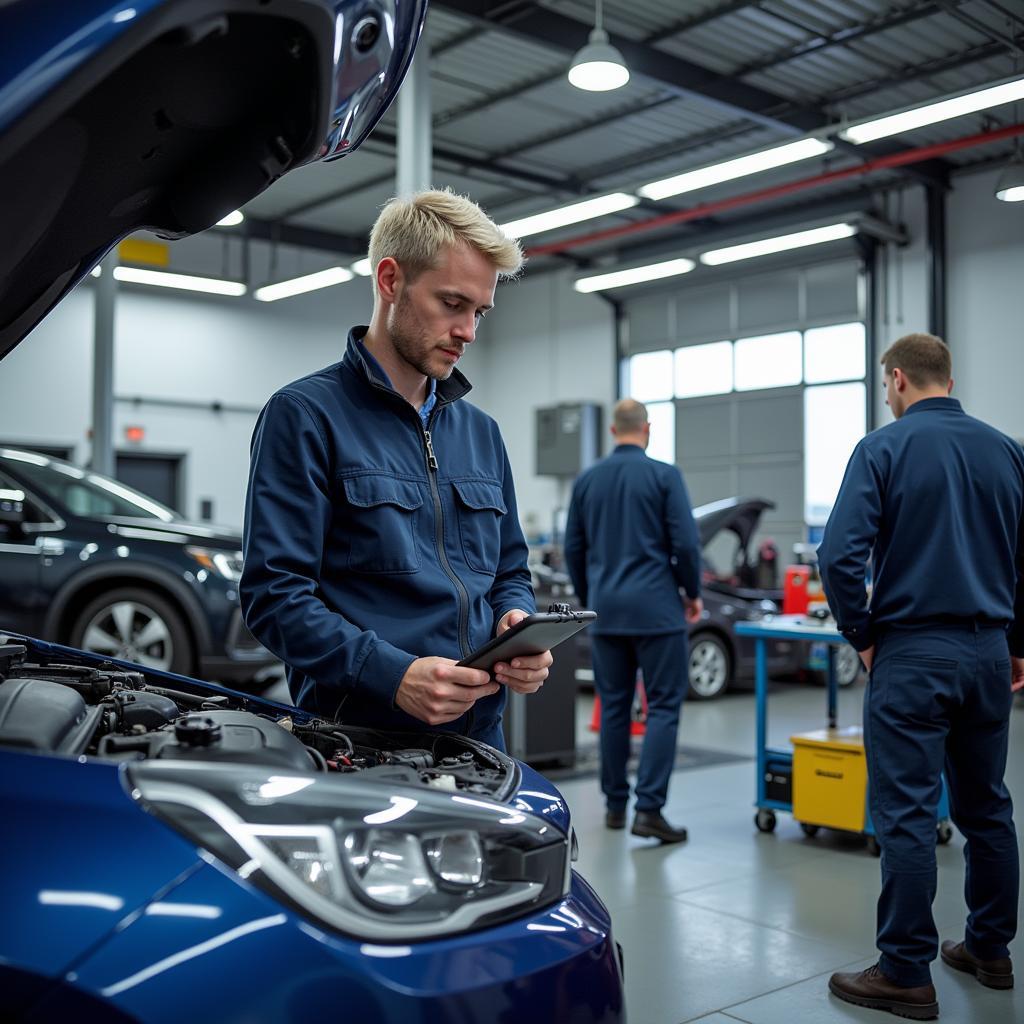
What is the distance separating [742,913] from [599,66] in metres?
4.82

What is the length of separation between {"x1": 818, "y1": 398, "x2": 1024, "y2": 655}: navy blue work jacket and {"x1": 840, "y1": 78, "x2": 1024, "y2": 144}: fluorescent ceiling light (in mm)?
5390

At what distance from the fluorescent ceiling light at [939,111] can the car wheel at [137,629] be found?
18.8 ft

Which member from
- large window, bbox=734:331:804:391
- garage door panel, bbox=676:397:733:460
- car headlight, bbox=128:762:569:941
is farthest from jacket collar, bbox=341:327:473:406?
garage door panel, bbox=676:397:733:460

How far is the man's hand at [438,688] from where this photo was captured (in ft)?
5.11

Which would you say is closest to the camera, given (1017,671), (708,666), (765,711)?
(1017,671)

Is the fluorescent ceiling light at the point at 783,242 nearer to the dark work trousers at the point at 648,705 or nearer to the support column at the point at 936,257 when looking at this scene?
the support column at the point at 936,257

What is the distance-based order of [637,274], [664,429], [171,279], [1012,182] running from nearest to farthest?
[1012,182], [171,279], [637,274], [664,429]

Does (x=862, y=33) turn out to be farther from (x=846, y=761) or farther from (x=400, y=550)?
(x=400, y=550)

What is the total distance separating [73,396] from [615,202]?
7.33 meters

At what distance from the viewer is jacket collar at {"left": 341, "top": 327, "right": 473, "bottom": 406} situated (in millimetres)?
Answer: 1806

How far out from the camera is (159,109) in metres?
1.48

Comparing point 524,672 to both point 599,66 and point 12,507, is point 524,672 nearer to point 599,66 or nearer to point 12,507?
point 12,507

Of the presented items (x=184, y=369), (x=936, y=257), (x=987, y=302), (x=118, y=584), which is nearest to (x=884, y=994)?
(x=118, y=584)

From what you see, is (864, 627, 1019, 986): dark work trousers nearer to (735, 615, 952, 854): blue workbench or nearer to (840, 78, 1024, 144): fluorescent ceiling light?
(735, 615, 952, 854): blue workbench
